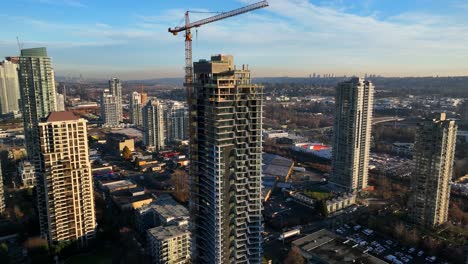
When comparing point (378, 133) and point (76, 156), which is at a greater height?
point (76, 156)

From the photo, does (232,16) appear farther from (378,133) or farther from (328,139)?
(378,133)

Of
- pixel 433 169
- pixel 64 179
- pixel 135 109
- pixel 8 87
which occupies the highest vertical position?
pixel 8 87

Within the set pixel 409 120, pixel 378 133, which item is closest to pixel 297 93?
pixel 409 120

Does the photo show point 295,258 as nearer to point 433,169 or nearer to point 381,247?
point 381,247

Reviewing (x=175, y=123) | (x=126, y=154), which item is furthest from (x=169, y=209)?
(x=175, y=123)

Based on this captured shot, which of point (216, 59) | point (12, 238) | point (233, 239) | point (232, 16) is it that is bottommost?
point (12, 238)

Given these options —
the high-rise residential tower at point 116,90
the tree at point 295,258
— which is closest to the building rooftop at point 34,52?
the tree at point 295,258
